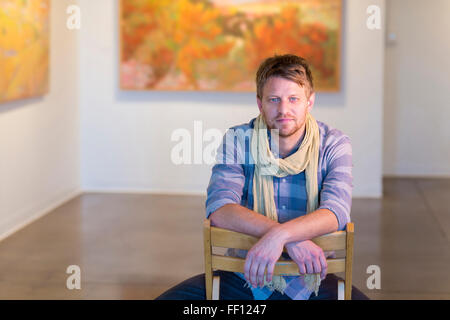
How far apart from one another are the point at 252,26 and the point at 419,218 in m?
2.58

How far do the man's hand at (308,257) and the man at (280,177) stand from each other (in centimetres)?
9

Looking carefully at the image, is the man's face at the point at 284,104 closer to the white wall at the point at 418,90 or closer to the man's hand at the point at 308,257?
the man's hand at the point at 308,257

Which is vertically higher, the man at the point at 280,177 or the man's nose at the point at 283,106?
the man's nose at the point at 283,106

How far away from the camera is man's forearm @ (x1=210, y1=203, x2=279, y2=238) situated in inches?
87.9

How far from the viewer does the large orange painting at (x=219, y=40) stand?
23.3 ft

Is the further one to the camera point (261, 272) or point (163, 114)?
point (163, 114)

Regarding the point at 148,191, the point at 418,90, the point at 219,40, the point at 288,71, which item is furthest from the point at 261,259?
the point at 418,90

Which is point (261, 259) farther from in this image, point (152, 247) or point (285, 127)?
point (152, 247)

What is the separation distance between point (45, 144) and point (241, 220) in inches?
181

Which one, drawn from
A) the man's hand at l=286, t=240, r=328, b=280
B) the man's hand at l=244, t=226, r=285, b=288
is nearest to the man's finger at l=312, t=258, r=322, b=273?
the man's hand at l=286, t=240, r=328, b=280

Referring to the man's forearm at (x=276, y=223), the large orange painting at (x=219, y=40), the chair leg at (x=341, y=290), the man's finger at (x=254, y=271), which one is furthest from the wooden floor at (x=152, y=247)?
the man's finger at (x=254, y=271)

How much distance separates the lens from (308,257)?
2.09 meters
